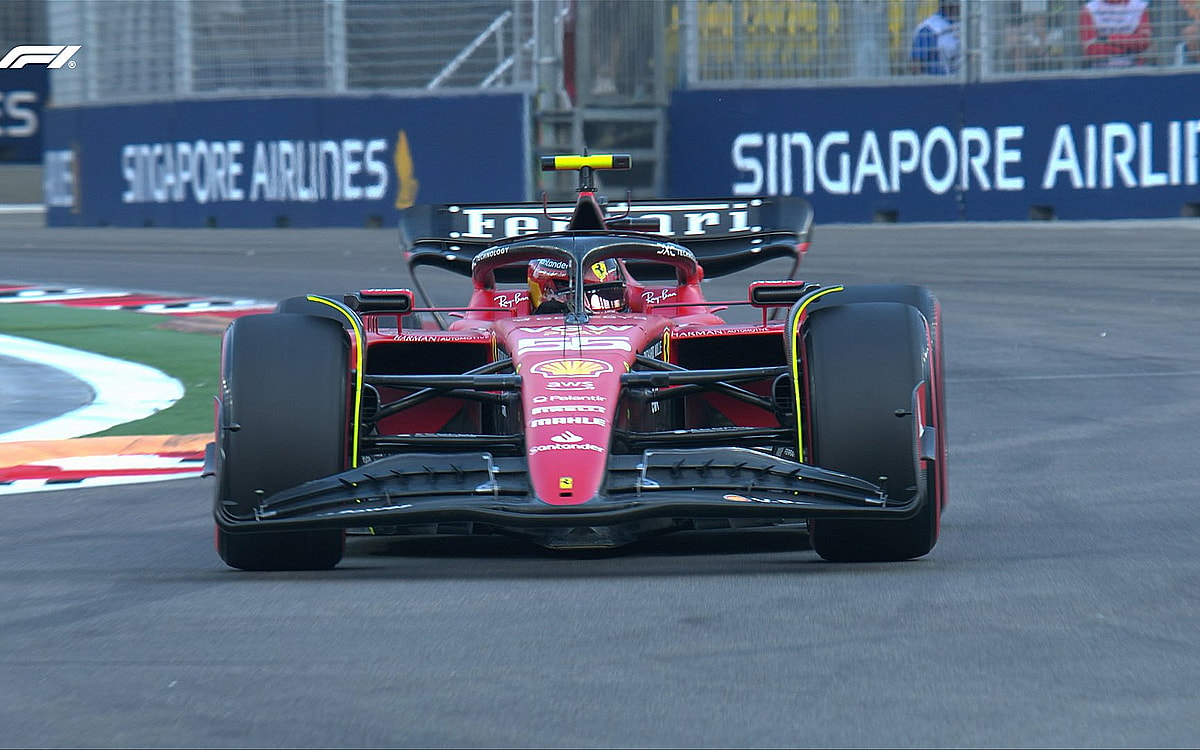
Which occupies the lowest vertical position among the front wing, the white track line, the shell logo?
the white track line

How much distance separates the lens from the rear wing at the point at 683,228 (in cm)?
775

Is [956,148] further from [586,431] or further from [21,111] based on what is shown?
[21,111]

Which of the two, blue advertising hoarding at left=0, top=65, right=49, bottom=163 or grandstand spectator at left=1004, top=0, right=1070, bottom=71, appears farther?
blue advertising hoarding at left=0, top=65, right=49, bottom=163

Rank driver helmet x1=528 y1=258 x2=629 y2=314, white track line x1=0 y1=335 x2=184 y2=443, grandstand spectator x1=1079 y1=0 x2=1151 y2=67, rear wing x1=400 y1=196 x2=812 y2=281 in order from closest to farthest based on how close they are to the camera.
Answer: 1. driver helmet x1=528 y1=258 x2=629 y2=314
2. rear wing x1=400 y1=196 x2=812 y2=281
3. white track line x1=0 y1=335 x2=184 y2=443
4. grandstand spectator x1=1079 y1=0 x2=1151 y2=67

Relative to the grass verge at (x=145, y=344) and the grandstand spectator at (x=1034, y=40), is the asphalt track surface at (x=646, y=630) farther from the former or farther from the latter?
the grandstand spectator at (x=1034, y=40)

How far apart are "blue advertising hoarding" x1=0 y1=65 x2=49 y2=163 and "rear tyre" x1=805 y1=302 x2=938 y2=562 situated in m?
31.8

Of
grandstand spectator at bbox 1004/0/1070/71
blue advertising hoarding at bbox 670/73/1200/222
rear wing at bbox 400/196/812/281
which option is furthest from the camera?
grandstand spectator at bbox 1004/0/1070/71

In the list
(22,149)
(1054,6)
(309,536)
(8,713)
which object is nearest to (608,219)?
(309,536)

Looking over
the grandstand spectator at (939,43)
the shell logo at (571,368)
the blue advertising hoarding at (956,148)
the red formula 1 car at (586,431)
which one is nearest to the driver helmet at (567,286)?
the red formula 1 car at (586,431)

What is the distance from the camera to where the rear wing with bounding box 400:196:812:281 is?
775cm

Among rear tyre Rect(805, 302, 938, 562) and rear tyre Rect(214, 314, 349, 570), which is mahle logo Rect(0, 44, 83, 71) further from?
rear tyre Rect(805, 302, 938, 562)

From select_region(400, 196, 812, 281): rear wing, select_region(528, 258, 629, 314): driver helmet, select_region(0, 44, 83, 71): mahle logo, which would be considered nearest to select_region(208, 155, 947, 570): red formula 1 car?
select_region(528, 258, 629, 314): driver helmet

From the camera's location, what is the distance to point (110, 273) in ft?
59.4

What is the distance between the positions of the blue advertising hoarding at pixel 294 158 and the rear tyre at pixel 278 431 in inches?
603
